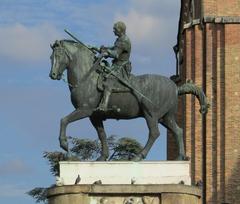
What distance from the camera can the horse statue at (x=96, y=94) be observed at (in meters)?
25.4

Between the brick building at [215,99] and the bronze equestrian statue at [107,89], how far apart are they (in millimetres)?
15526

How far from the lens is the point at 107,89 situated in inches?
1000

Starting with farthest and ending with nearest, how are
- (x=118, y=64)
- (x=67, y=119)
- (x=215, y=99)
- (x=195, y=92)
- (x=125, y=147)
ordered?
(x=125, y=147) < (x=215, y=99) < (x=195, y=92) < (x=118, y=64) < (x=67, y=119)

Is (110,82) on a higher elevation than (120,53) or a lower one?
lower

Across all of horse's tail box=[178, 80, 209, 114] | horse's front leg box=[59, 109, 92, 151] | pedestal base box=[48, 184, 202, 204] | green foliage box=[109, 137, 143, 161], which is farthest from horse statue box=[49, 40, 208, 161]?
green foliage box=[109, 137, 143, 161]

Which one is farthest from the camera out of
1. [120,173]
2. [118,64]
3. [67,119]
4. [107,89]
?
[118,64]

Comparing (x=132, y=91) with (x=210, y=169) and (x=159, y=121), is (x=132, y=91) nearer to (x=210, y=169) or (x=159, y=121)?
(x=159, y=121)

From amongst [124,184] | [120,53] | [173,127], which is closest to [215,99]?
[173,127]

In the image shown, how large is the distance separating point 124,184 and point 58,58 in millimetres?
3213

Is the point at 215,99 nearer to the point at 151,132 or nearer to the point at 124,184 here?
the point at 151,132

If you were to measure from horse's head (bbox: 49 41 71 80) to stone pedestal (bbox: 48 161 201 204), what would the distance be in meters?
2.09

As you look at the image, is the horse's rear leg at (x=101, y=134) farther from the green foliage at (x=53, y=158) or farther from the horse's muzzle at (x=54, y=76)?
the green foliage at (x=53, y=158)

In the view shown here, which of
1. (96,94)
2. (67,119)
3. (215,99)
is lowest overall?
(67,119)

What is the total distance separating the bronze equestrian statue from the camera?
25.4 metres
